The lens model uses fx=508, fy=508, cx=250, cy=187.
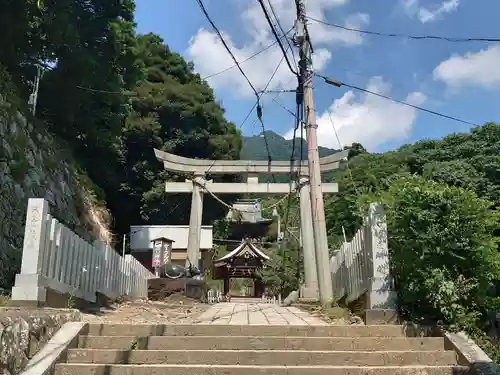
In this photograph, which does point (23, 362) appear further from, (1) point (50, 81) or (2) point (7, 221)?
(1) point (50, 81)

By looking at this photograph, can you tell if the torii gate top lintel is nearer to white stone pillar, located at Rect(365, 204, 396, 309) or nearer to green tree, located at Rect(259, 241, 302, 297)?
green tree, located at Rect(259, 241, 302, 297)

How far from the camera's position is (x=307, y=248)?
15.0 meters

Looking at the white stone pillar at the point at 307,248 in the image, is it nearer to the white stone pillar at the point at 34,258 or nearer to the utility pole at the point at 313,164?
the utility pole at the point at 313,164

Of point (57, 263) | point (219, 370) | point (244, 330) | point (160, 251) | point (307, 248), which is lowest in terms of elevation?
point (219, 370)

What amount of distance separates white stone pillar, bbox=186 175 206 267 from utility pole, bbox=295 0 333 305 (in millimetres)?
8870

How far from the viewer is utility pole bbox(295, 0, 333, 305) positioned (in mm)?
9234

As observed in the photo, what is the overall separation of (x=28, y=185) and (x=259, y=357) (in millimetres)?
9192

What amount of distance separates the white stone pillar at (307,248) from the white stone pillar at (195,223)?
12.8 ft

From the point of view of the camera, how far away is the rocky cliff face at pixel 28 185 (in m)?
10.1

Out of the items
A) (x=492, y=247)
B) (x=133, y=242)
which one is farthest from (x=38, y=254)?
(x=133, y=242)

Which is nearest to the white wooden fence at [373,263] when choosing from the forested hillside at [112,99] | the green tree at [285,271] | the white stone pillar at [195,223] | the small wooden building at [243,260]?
the forested hillside at [112,99]

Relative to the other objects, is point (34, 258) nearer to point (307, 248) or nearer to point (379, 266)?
point (379, 266)

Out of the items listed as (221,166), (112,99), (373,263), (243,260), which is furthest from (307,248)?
(243,260)

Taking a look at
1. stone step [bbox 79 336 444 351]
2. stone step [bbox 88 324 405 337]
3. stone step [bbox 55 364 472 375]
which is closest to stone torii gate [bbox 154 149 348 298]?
stone step [bbox 88 324 405 337]
